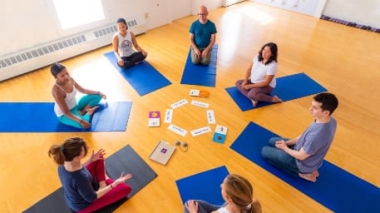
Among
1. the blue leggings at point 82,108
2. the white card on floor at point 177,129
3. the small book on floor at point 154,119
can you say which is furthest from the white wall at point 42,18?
the white card on floor at point 177,129

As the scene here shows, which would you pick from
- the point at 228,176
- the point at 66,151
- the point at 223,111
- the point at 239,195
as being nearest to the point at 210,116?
the point at 223,111

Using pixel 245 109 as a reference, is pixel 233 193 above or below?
above

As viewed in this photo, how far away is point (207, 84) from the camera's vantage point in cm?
340

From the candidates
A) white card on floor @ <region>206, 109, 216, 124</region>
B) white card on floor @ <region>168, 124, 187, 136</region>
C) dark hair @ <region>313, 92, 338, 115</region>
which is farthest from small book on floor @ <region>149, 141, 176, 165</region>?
dark hair @ <region>313, 92, 338, 115</region>

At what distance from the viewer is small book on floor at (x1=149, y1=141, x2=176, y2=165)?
2362 mm

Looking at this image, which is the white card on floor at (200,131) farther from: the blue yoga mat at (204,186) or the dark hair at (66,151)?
the dark hair at (66,151)

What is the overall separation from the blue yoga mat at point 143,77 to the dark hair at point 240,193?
2187 mm

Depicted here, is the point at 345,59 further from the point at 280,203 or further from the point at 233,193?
the point at 233,193

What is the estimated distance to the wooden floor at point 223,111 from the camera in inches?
84.1

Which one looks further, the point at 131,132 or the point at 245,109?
the point at 245,109

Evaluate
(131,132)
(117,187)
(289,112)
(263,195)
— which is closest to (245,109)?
(289,112)

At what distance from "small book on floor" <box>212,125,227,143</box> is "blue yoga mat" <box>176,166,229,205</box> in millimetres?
367

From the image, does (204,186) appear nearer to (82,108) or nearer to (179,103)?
(179,103)

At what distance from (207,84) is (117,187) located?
2.00 metres
